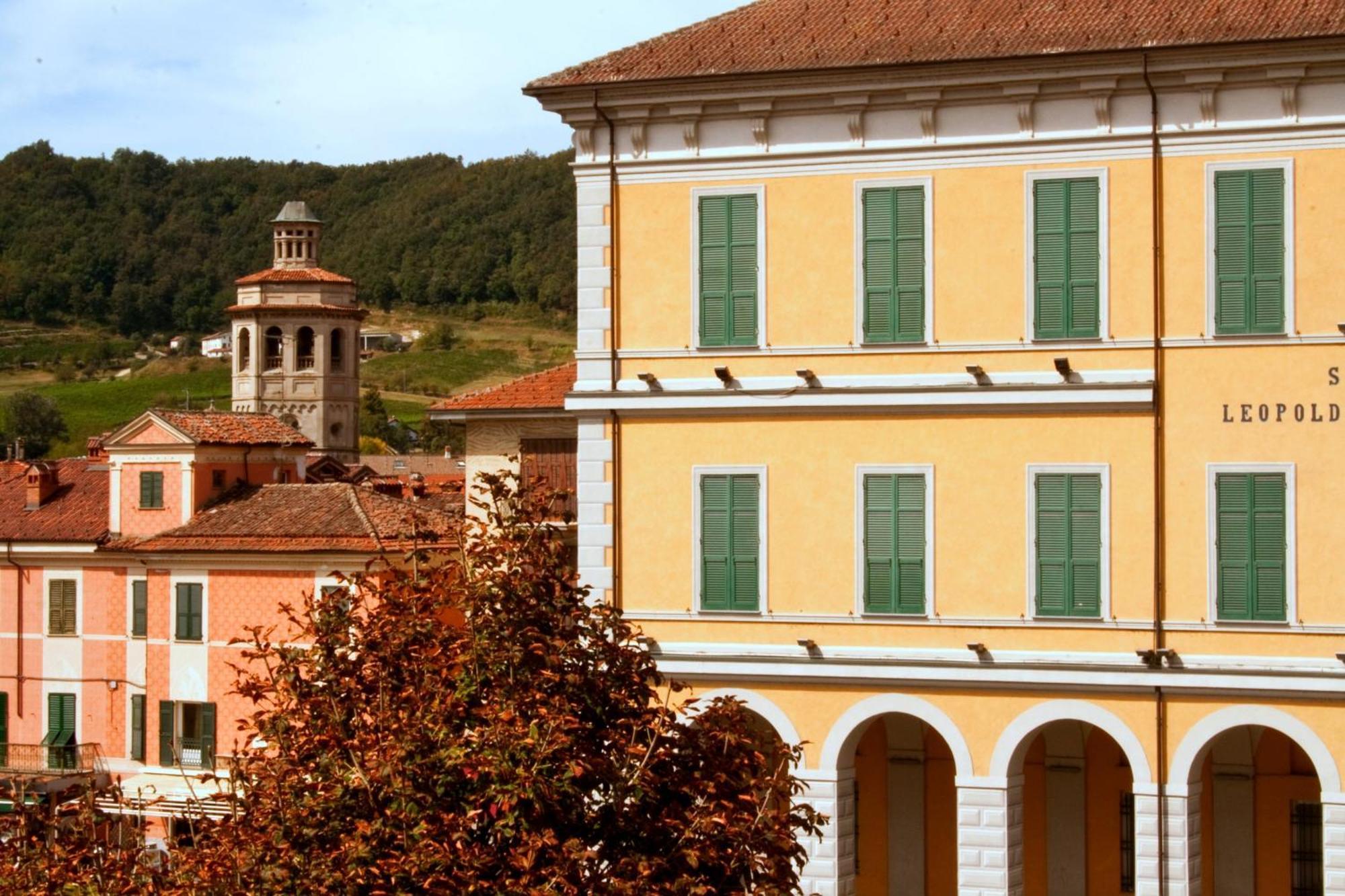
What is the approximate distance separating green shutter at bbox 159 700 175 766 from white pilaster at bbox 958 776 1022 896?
78.6 feet

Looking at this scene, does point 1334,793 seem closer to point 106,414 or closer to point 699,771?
point 699,771

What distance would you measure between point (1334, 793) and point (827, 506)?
653cm

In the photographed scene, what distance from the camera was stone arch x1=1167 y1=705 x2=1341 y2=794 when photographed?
25672 mm

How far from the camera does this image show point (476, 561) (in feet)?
56.9

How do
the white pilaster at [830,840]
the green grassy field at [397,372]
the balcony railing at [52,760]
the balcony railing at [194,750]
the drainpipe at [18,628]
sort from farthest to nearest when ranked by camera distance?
the green grassy field at [397,372]
the drainpipe at [18,628]
the balcony railing at [52,760]
the balcony railing at [194,750]
the white pilaster at [830,840]

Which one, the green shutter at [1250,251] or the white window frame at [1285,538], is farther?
the green shutter at [1250,251]

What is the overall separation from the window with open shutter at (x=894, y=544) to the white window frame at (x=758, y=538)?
3.98 ft

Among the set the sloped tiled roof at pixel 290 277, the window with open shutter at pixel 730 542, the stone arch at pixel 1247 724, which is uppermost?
the sloped tiled roof at pixel 290 277

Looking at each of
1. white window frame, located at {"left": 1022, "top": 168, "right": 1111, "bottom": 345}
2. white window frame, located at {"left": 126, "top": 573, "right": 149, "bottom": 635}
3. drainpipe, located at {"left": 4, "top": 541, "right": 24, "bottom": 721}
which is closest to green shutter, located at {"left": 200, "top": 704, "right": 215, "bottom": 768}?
white window frame, located at {"left": 126, "top": 573, "right": 149, "bottom": 635}

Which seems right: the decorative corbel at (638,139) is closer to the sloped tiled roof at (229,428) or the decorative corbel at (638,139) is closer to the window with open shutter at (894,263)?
the window with open shutter at (894,263)

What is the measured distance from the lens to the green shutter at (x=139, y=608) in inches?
1873

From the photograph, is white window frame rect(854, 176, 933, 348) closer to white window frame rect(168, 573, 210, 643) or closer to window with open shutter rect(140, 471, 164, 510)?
white window frame rect(168, 573, 210, 643)

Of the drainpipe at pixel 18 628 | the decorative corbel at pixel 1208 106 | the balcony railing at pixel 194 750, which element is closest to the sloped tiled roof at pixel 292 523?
the drainpipe at pixel 18 628

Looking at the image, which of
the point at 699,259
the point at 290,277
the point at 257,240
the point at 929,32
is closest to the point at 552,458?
the point at 699,259
